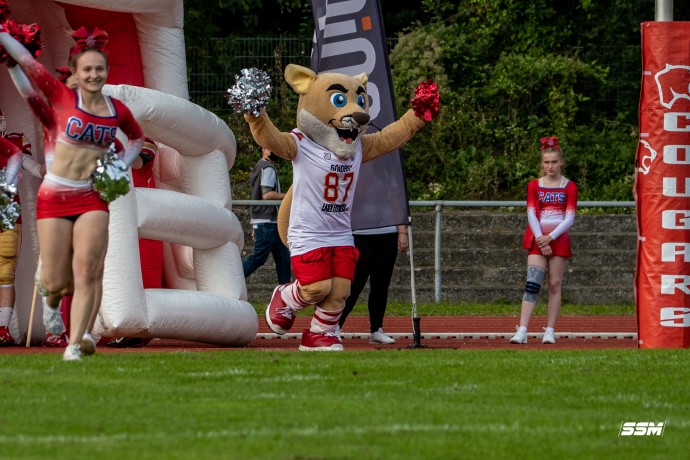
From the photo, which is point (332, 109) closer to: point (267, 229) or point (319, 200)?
point (319, 200)

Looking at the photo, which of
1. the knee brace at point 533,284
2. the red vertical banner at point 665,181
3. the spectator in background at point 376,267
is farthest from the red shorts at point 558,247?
the red vertical banner at point 665,181

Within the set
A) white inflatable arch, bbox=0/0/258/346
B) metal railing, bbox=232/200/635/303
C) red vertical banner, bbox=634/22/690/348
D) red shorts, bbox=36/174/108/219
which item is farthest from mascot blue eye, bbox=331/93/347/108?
metal railing, bbox=232/200/635/303

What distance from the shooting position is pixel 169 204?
12.3m

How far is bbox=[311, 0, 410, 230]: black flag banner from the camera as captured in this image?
1311 centimetres

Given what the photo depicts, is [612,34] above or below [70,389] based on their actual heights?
above

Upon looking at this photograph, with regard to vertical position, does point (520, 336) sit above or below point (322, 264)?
below

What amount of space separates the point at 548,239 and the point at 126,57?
4021mm

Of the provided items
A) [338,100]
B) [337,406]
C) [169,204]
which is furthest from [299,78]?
[337,406]

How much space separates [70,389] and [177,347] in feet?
17.1

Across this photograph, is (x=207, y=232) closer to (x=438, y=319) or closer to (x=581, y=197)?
(x=438, y=319)

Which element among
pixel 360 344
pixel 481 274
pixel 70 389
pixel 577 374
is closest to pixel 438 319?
pixel 481 274

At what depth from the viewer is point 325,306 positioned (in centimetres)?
1155

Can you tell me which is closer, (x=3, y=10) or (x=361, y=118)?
(x=3, y=10)

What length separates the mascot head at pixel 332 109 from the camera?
11.7 metres
